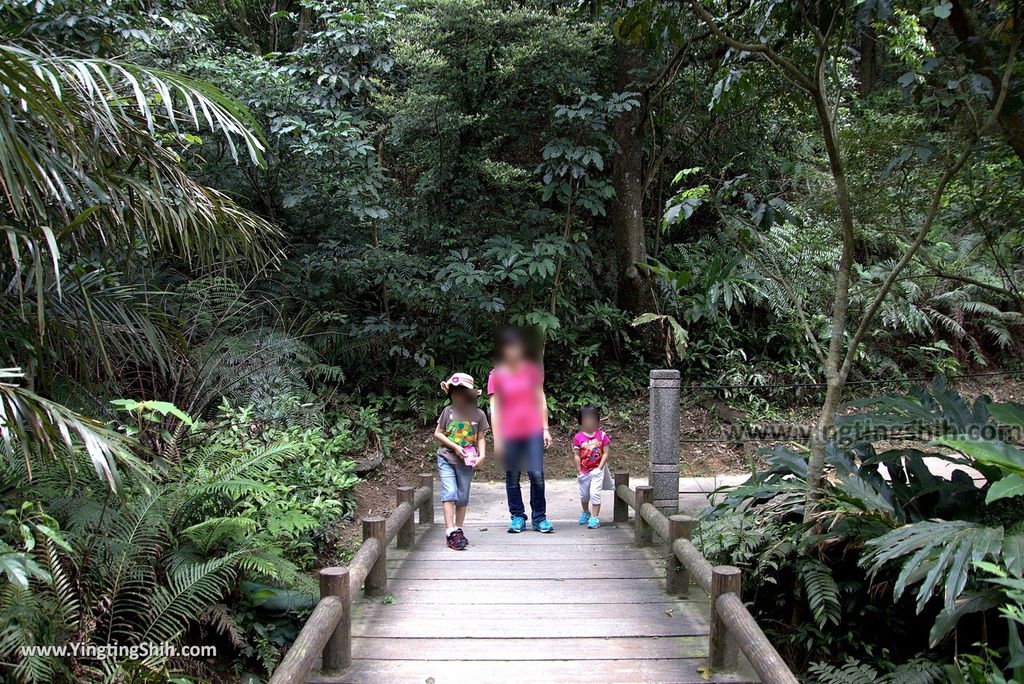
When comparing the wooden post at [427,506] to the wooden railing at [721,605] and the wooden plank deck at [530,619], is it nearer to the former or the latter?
the wooden plank deck at [530,619]

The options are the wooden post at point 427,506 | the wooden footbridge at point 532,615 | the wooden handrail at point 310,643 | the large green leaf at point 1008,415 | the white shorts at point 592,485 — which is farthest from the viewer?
the wooden post at point 427,506

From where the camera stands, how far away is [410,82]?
8023 millimetres

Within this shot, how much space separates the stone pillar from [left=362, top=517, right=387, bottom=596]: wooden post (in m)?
2.32

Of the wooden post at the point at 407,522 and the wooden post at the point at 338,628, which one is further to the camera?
the wooden post at the point at 407,522

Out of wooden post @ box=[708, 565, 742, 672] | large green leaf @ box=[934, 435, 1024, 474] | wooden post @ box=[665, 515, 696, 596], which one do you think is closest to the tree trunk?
wooden post @ box=[665, 515, 696, 596]

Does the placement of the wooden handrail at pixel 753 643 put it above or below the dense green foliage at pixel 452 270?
below

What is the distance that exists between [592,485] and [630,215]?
16.2 feet

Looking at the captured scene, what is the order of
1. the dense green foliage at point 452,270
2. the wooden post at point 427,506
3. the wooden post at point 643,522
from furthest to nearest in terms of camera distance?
1. the wooden post at point 427,506
2. the wooden post at point 643,522
3. the dense green foliage at point 452,270

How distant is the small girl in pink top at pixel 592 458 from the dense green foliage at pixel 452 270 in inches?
35.1

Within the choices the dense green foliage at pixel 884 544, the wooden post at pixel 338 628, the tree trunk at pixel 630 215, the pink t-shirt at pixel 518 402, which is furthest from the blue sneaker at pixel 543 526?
the tree trunk at pixel 630 215

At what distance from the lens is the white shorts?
5352mm

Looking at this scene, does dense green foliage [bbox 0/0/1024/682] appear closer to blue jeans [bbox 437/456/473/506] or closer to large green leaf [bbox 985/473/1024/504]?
large green leaf [bbox 985/473/1024/504]

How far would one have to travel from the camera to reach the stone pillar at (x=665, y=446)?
5395 millimetres

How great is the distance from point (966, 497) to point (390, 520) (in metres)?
3.59
